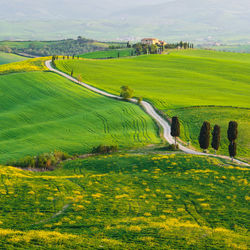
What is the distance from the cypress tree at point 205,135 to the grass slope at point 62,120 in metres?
10.5

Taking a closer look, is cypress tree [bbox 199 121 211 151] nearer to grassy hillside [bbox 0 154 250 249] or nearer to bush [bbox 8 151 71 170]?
grassy hillside [bbox 0 154 250 249]

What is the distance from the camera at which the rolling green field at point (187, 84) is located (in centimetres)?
9231

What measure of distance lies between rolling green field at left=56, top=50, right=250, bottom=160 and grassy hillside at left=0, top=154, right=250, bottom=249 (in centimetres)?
2380

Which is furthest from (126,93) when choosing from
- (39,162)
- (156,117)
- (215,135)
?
(39,162)

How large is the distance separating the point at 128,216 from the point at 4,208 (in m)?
13.6

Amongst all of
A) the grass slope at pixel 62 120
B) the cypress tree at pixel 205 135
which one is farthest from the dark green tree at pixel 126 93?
the cypress tree at pixel 205 135

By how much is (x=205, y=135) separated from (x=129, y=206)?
34309mm

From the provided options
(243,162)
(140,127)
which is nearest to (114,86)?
(140,127)

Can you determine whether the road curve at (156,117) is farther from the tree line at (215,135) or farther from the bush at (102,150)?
the bush at (102,150)

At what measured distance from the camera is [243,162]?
66.7m

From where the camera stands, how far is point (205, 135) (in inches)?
2800

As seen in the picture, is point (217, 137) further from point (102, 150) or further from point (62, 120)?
point (62, 120)

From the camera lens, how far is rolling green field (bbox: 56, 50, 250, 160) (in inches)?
3634

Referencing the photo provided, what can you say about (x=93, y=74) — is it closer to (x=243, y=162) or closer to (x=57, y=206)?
(x=243, y=162)
